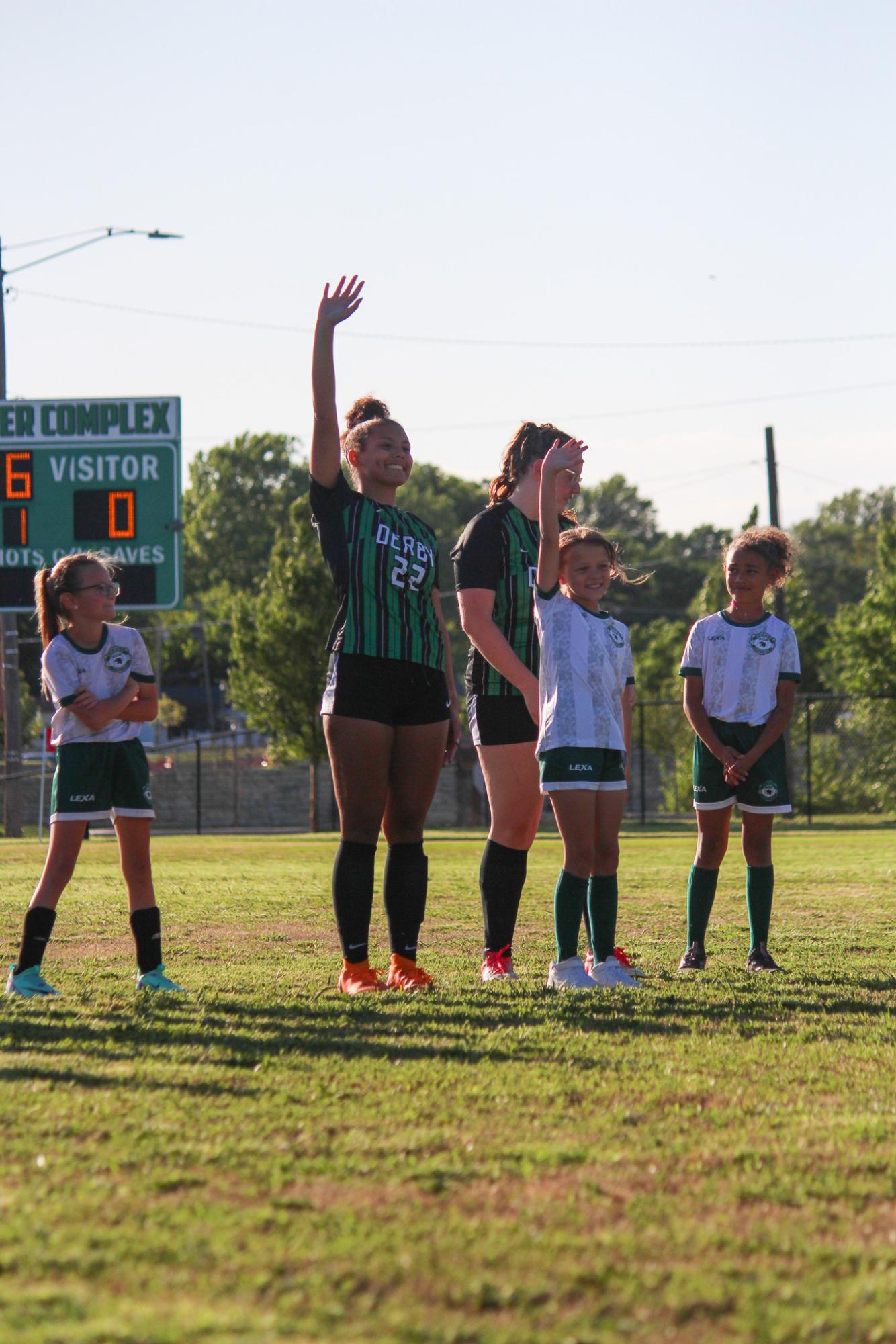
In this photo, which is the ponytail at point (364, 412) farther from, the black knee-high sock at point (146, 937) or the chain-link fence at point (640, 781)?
the chain-link fence at point (640, 781)

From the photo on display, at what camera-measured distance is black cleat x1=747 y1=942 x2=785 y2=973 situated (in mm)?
5727

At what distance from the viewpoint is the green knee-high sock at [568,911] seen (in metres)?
5.22

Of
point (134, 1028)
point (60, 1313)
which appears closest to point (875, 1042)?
point (134, 1028)

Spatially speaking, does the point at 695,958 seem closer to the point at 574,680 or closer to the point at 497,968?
the point at 497,968

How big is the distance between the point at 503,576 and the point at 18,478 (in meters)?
17.0

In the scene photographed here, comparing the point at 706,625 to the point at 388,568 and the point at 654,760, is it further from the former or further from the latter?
the point at 654,760

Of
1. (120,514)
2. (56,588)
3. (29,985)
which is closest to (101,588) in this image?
(56,588)

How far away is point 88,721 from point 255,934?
93.9 inches

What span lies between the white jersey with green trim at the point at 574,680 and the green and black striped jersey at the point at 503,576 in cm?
14

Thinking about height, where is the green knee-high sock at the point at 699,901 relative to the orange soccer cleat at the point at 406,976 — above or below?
above

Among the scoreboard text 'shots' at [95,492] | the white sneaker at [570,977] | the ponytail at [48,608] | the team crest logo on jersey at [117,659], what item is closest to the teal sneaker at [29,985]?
the team crest logo on jersey at [117,659]

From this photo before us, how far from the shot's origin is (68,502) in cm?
2100

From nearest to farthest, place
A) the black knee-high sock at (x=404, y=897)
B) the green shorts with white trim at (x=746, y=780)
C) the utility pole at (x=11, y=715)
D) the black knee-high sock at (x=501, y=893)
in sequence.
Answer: the black knee-high sock at (x=404, y=897) → the black knee-high sock at (x=501, y=893) → the green shorts with white trim at (x=746, y=780) → the utility pole at (x=11, y=715)

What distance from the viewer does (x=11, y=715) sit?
27.2 meters
